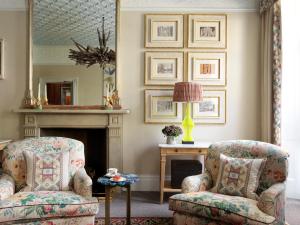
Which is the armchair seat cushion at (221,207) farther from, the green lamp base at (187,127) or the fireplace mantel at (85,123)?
the fireplace mantel at (85,123)

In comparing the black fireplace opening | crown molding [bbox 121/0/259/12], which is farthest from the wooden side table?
crown molding [bbox 121/0/259/12]

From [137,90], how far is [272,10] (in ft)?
6.87

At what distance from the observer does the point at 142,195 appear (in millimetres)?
3902

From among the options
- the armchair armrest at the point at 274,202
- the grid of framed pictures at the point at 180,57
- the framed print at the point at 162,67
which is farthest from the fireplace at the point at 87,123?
the armchair armrest at the point at 274,202

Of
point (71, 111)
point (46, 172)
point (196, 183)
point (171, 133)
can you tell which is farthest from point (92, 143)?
point (196, 183)

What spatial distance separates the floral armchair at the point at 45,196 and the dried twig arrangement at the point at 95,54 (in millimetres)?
1453

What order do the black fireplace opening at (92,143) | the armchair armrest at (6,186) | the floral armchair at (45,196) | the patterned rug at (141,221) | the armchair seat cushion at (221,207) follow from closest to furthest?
the armchair seat cushion at (221,207) → the floral armchair at (45,196) → the armchair armrest at (6,186) → the patterned rug at (141,221) → the black fireplace opening at (92,143)

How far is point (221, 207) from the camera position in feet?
7.45

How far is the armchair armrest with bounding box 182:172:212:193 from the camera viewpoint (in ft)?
8.63

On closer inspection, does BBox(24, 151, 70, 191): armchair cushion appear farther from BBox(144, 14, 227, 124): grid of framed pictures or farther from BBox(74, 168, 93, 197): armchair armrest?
BBox(144, 14, 227, 124): grid of framed pictures

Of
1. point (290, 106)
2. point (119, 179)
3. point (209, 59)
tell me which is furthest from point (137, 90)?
point (290, 106)

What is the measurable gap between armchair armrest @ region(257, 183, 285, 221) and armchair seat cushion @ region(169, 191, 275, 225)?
0.05 meters

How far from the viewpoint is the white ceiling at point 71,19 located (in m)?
3.98

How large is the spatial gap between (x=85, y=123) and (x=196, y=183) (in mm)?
1980
